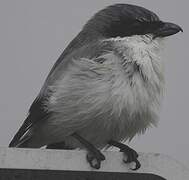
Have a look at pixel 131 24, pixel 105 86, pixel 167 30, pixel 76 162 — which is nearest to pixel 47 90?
pixel 105 86

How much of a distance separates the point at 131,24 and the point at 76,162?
1.12m

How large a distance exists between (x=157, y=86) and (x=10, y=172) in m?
1.01

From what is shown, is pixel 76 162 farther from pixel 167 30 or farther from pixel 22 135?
pixel 167 30

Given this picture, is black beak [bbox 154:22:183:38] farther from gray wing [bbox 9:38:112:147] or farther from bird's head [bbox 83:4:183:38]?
gray wing [bbox 9:38:112:147]

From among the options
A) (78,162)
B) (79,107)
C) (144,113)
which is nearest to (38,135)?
(79,107)

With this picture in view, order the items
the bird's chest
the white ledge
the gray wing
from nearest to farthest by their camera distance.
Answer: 1. the white ledge
2. the bird's chest
3. the gray wing

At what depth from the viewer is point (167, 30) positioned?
6.56 ft

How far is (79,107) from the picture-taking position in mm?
1762

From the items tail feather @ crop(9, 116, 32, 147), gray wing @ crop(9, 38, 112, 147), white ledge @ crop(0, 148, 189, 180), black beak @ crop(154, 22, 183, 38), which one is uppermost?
black beak @ crop(154, 22, 183, 38)

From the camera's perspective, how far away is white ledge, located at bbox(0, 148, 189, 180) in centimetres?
91

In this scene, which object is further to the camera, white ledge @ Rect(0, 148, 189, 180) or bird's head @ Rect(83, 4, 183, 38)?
bird's head @ Rect(83, 4, 183, 38)

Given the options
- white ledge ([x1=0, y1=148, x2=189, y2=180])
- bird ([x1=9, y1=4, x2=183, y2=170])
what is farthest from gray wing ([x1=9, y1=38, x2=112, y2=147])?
white ledge ([x1=0, y1=148, x2=189, y2=180])

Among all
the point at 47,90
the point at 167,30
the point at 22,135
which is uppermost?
the point at 167,30

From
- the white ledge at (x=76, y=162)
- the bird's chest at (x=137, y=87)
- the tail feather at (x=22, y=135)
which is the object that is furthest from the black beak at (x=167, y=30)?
the white ledge at (x=76, y=162)
